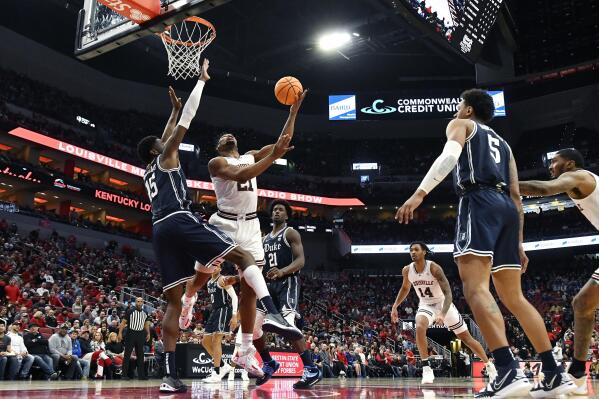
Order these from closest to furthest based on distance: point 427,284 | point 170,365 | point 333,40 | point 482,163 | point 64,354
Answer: point 482,163
point 170,365
point 427,284
point 64,354
point 333,40

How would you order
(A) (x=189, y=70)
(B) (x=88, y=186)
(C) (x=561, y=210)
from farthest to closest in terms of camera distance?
(C) (x=561, y=210) < (B) (x=88, y=186) < (A) (x=189, y=70)

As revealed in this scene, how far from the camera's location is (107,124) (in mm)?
34219

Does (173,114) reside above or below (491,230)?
above

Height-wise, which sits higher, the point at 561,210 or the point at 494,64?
the point at 494,64

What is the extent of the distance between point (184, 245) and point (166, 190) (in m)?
0.59

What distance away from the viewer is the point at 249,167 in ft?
18.0

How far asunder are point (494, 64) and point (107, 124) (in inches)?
950

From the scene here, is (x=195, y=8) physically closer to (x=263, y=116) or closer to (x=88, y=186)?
(x=88, y=186)

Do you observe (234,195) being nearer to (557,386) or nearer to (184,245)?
(184,245)

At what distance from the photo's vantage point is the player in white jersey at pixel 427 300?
30.0 feet

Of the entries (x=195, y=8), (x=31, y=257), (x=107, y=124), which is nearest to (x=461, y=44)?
(x=195, y=8)

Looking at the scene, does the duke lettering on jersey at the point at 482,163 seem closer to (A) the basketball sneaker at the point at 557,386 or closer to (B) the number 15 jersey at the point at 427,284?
(A) the basketball sneaker at the point at 557,386

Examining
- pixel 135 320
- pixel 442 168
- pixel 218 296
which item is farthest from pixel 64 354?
pixel 442 168

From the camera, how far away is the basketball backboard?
7.98 meters
